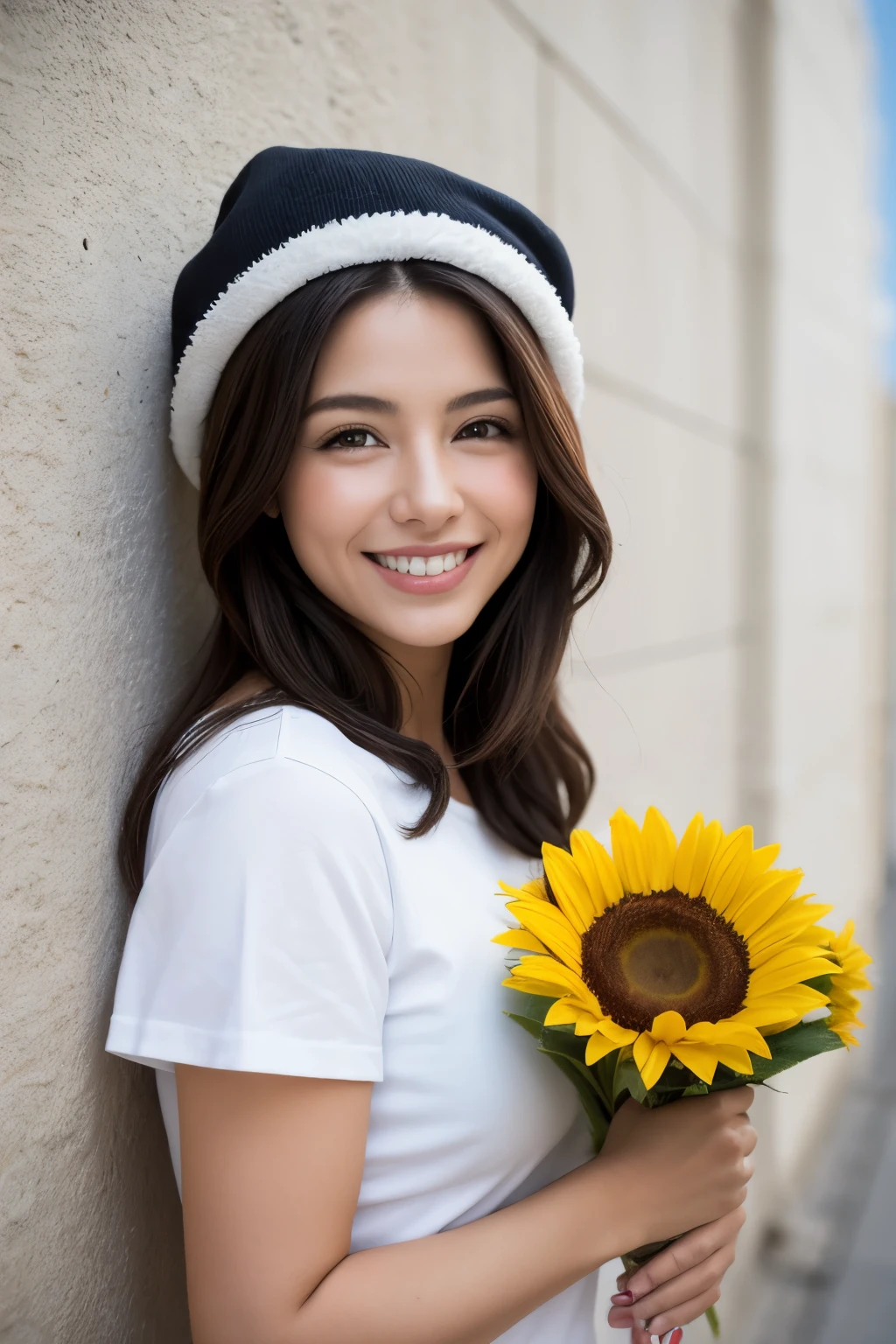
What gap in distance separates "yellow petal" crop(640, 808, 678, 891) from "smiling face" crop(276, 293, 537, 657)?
342mm

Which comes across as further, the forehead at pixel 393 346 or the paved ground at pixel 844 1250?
the paved ground at pixel 844 1250

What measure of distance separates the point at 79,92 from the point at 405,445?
0.49m

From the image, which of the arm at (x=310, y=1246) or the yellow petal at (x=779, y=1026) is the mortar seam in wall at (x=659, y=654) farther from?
the arm at (x=310, y=1246)

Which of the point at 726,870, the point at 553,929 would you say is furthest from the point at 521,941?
the point at 726,870

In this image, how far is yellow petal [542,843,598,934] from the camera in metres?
1.06

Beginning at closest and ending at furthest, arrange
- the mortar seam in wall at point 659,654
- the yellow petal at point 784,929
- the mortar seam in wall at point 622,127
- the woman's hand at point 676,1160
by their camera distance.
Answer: the yellow petal at point 784,929, the woman's hand at point 676,1160, the mortar seam in wall at point 622,127, the mortar seam in wall at point 659,654

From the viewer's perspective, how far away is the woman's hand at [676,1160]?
3.69 feet

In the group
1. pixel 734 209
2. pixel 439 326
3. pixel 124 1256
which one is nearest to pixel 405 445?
pixel 439 326

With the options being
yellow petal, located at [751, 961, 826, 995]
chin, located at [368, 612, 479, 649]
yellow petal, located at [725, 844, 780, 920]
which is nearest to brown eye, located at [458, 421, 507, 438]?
chin, located at [368, 612, 479, 649]

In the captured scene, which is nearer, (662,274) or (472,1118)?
(472,1118)

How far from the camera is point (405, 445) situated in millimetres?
1152

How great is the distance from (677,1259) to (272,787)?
0.75 meters

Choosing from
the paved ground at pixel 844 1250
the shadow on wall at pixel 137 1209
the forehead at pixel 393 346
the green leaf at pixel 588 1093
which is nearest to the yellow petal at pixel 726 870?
the green leaf at pixel 588 1093

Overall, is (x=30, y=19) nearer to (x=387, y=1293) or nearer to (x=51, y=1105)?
(x=51, y=1105)
